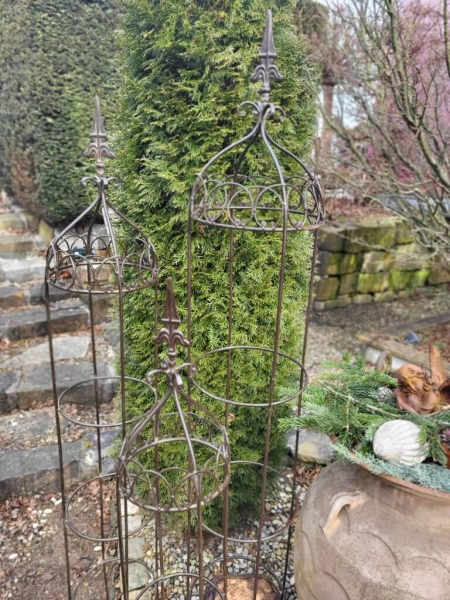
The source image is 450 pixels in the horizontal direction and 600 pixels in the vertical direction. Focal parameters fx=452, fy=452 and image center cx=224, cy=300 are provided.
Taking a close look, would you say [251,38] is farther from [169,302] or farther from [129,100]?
[169,302]

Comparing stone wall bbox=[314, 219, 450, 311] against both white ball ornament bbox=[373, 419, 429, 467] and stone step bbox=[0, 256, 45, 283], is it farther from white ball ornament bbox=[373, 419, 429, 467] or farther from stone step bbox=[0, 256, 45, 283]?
white ball ornament bbox=[373, 419, 429, 467]

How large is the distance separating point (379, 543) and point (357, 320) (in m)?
3.91

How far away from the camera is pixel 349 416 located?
1.44 meters

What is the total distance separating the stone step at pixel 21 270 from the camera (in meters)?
4.84

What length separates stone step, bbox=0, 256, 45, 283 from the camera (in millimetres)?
4844

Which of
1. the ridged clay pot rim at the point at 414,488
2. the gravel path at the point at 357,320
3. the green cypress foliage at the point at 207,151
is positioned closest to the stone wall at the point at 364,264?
→ the gravel path at the point at 357,320

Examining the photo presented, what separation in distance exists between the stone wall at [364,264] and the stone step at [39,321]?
2577 millimetres

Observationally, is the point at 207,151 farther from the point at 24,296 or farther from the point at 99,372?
the point at 24,296

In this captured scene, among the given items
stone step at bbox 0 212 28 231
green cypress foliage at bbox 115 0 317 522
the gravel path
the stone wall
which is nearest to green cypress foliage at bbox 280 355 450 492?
green cypress foliage at bbox 115 0 317 522

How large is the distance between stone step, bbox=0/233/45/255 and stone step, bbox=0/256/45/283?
383 mm

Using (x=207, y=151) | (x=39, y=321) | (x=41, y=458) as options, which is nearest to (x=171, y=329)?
(x=207, y=151)

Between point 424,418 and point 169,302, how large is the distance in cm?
87

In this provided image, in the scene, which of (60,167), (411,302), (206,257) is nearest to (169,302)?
(206,257)

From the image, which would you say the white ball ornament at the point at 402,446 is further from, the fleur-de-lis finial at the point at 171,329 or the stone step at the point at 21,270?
the stone step at the point at 21,270
